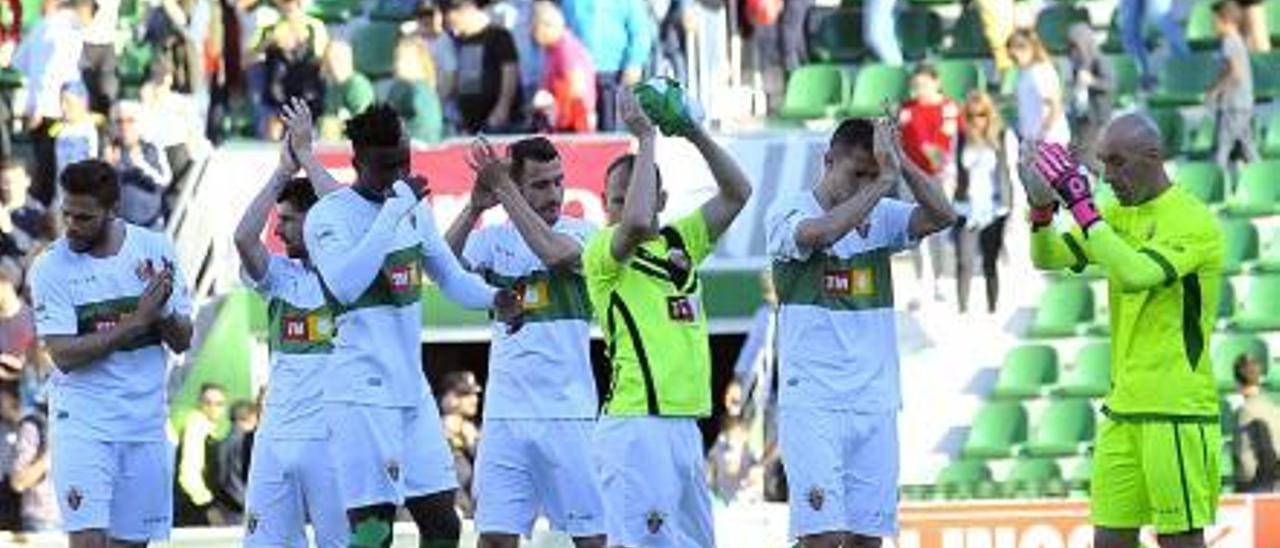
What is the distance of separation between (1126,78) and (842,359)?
39.9ft

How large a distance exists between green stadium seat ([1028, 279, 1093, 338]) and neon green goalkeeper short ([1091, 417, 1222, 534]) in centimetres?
1158

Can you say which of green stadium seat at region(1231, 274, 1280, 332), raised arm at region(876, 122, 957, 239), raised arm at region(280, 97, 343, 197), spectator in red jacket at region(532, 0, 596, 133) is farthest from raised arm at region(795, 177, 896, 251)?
green stadium seat at region(1231, 274, 1280, 332)

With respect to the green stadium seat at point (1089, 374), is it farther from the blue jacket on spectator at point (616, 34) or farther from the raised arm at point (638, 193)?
the raised arm at point (638, 193)

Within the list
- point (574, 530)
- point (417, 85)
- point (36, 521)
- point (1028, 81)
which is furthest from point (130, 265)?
point (1028, 81)

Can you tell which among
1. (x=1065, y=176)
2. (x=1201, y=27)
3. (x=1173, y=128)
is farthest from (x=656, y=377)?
(x=1201, y=27)

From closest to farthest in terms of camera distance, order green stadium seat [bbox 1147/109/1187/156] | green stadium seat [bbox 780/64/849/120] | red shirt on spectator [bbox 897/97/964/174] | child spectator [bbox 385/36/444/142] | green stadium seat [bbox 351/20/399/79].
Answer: child spectator [bbox 385/36/444/142]
red shirt on spectator [bbox 897/97/964/174]
green stadium seat [bbox 351/20/399/79]
green stadium seat [bbox 780/64/849/120]
green stadium seat [bbox 1147/109/1187/156]

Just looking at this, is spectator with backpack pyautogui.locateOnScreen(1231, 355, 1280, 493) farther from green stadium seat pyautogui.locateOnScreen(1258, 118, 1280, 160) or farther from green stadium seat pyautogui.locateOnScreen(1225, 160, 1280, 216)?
green stadium seat pyautogui.locateOnScreen(1258, 118, 1280, 160)

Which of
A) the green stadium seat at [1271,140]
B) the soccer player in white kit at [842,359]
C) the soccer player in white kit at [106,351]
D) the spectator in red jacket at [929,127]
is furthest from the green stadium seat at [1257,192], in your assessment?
the soccer player in white kit at [106,351]

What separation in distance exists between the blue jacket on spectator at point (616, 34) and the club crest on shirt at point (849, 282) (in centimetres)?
1029

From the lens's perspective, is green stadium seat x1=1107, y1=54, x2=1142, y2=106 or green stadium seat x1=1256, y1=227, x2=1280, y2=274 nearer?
green stadium seat x1=1256, y1=227, x2=1280, y2=274

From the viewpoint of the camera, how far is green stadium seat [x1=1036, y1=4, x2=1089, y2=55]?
96.1 feet

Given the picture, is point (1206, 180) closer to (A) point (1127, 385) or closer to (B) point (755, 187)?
(B) point (755, 187)

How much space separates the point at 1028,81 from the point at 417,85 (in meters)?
4.23

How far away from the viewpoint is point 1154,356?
16.3m
